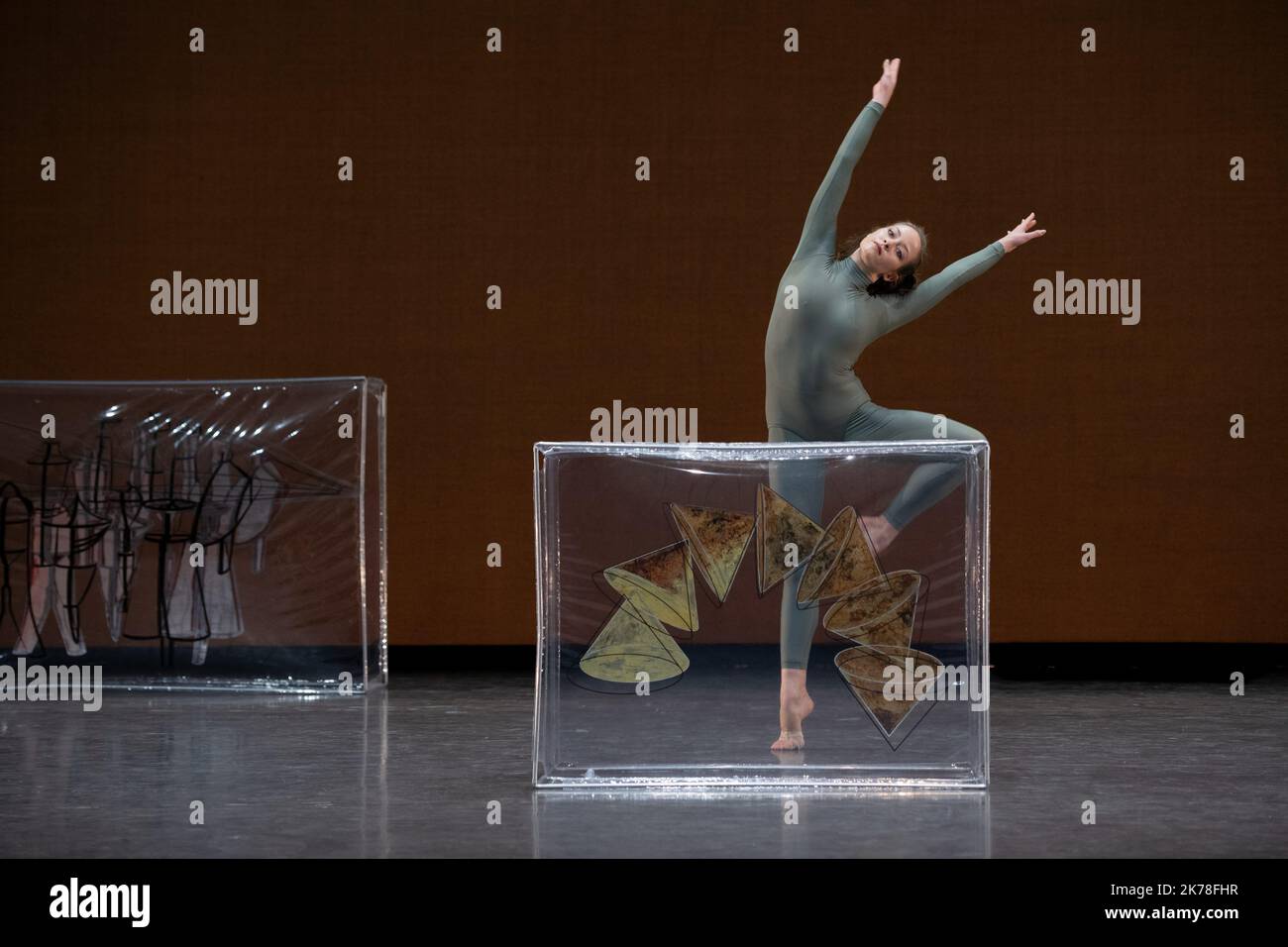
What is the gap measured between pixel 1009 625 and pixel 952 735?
9.02ft

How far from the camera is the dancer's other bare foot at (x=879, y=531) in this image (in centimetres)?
294

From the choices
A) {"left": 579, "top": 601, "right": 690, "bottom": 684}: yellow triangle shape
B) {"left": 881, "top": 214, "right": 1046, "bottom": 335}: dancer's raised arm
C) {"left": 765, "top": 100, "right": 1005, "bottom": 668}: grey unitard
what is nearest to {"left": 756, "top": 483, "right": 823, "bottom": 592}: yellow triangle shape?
{"left": 579, "top": 601, "right": 690, "bottom": 684}: yellow triangle shape

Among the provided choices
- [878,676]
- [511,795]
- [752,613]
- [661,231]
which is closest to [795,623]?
[752,613]

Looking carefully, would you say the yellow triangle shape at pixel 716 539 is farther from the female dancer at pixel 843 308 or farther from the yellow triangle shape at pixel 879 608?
the female dancer at pixel 843 308

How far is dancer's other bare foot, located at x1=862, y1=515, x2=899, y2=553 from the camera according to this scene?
9.64 feet

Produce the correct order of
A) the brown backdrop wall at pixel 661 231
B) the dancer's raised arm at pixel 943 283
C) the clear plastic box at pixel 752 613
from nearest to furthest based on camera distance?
the clear plastic box at pixel 752 613 → the dancer's raised arm at pixel 943 283 → the brown backdrop wall at pixel 661 231

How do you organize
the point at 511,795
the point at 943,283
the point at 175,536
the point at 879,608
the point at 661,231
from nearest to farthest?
the point at 511,795
the point at 879,608
the point at 943,283
the point at 175,536
the point at 661,231

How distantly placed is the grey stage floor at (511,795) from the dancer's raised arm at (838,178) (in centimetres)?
103

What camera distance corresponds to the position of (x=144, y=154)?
5637 mm

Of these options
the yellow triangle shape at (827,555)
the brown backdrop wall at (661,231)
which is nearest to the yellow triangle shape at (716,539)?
the yellow triangle shape at (827,555)

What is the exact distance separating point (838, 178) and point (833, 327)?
12.3 inches

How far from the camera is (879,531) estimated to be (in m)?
2.95

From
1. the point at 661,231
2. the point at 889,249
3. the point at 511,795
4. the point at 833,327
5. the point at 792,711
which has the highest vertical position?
the point at 661,231

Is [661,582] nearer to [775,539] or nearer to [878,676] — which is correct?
[775,539]
